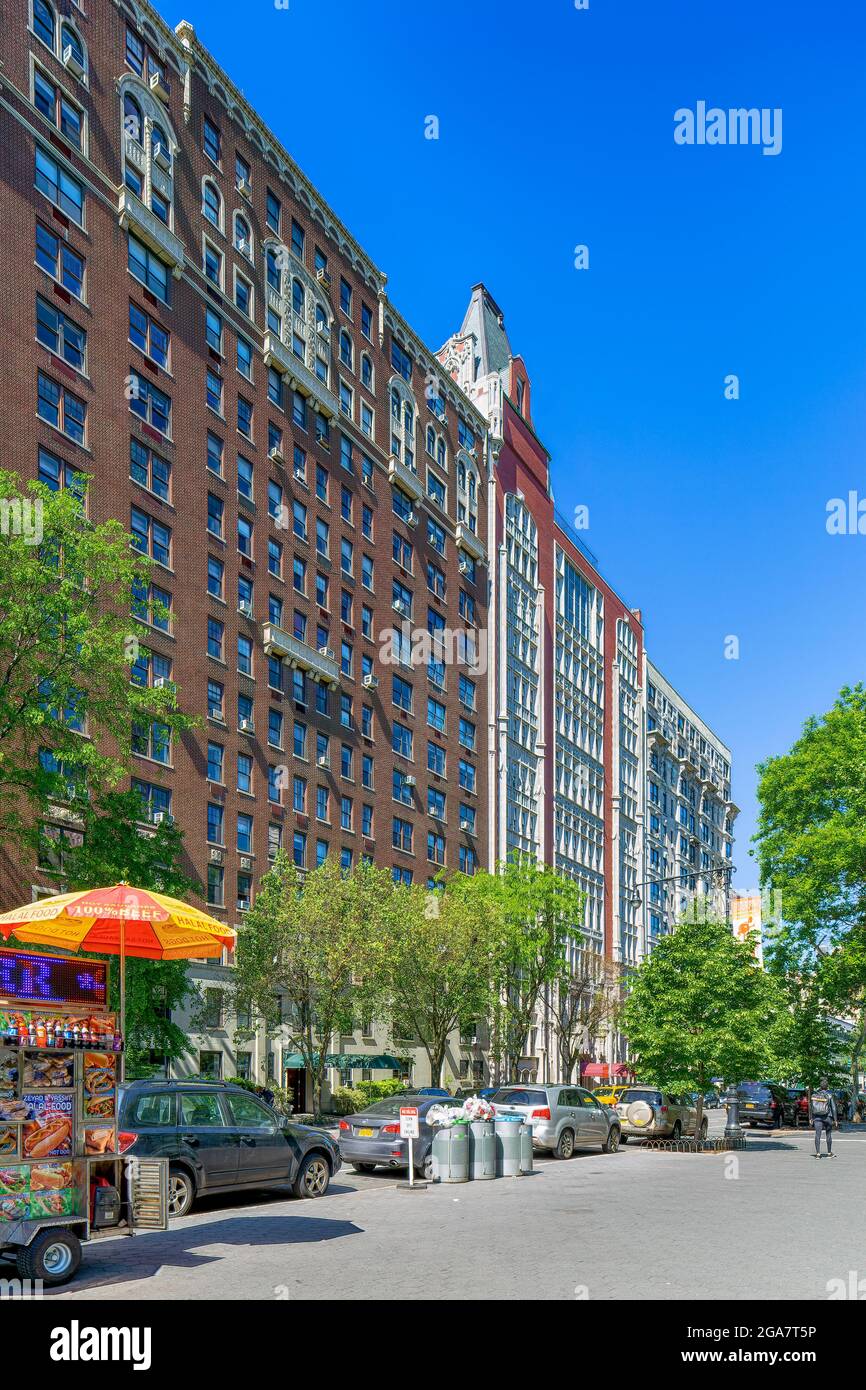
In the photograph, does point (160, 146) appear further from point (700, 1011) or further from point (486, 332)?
point (486, 332)

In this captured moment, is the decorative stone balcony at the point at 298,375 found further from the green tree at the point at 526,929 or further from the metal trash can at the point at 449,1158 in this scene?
the metal trash can at the point at 449,1158

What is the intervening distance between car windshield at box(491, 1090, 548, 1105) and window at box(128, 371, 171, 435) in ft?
76.6

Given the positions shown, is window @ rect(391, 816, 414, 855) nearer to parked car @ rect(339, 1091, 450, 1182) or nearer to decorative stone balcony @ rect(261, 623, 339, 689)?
decorative stone balcony @ rect(261, 623, 339, 689)

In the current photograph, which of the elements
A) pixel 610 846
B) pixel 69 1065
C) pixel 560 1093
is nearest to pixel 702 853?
pixel 610 846

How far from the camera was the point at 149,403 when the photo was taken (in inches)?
1635

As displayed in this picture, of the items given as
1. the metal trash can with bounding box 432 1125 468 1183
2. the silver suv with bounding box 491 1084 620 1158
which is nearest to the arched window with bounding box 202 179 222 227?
the silver suv with bounding box 491 1084 620 1158

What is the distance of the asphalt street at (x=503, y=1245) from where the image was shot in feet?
36.6

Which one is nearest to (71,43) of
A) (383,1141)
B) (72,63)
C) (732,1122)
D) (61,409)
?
(72,63)

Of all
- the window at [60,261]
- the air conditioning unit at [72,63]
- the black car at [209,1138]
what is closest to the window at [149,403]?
the window at [60,261]

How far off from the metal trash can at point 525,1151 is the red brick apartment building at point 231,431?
14426 millimetres

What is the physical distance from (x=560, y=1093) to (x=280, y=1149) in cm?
1461

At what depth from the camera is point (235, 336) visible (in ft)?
156

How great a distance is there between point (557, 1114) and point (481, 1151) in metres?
6.41
